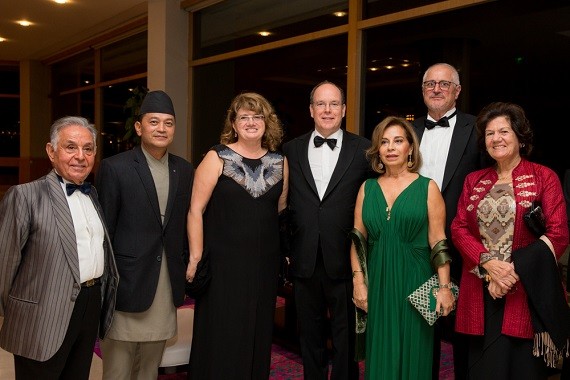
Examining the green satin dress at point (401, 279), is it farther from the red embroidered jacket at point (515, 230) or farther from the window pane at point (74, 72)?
the window pane at point (74, 72)

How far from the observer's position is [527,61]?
3.74m

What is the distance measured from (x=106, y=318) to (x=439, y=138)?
5.93 ft

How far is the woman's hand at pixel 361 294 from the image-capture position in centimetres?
262

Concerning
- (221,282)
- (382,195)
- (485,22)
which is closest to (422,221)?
(382,195)

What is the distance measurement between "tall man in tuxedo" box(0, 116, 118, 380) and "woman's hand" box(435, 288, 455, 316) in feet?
4.73

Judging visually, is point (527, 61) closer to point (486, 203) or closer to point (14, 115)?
point (486, 203)

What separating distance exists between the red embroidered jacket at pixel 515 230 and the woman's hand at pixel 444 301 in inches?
1.9

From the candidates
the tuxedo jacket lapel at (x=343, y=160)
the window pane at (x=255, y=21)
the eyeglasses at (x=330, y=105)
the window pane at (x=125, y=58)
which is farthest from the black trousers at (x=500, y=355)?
the window pane at (x=125, y=58)

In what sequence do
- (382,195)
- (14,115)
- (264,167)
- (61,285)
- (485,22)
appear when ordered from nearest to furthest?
1. (61,285)
2. (382,195)
3. (264,167)
4. (485,22)
5. (14,115)

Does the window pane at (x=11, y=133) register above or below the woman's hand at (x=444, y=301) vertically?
above

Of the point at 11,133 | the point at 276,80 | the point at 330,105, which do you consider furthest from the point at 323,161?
the point at 11,133

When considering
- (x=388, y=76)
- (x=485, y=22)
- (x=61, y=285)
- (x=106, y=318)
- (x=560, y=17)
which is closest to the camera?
(x=61, y=285)

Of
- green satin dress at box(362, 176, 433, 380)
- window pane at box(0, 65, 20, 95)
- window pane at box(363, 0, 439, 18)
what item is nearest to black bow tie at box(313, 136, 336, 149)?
green satin dress at box(362, 176, 433, 380)

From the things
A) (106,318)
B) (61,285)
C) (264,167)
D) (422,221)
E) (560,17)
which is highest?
(560,17)
